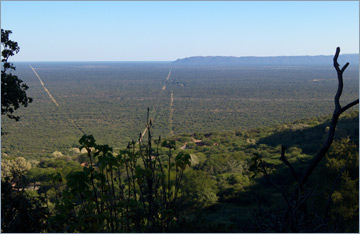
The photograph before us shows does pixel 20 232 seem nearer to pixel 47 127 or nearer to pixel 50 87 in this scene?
pixel 47 127

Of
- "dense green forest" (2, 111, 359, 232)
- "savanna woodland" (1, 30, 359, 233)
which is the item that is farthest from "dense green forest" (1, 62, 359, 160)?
"dense green forest" (2, 111, 359, 232)

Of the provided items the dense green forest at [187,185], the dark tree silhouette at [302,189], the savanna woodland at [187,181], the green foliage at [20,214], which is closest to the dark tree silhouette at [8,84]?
the savanna woodland at [187,181]

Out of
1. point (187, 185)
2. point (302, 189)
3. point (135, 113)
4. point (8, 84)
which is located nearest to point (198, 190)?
point (187, 185)

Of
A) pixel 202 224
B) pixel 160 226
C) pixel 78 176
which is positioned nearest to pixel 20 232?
pixel 78 176

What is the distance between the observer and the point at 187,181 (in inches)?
586

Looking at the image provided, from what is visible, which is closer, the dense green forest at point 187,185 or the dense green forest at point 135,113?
the dense green forest at point 187,185

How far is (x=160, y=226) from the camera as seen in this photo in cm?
344

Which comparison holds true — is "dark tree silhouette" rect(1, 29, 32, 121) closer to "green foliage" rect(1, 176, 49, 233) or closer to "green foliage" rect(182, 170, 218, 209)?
"green foliage" rect(1, 176, 49, 233)

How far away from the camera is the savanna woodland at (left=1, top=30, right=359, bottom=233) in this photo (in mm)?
3047

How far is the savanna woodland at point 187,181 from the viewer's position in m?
3.05

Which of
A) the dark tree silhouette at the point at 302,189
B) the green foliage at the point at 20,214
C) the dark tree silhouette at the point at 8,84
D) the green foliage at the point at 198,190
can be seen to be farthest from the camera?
the green foliage at the point at 198,190

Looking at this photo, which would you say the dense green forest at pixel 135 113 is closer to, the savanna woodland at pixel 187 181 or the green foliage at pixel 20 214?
the savanna woodland at pixel 187 181

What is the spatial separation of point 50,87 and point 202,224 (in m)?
94.4

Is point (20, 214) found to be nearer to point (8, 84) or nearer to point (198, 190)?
point (8, 84)
